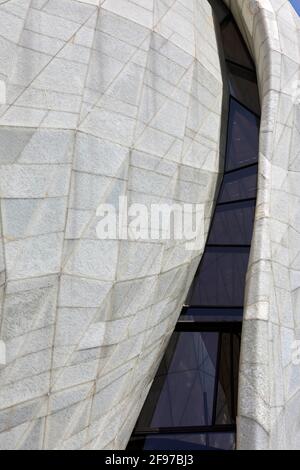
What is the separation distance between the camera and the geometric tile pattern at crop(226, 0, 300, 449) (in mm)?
8602

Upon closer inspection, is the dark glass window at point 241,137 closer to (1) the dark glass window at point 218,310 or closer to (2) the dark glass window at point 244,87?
(1) the dark glass window at point 218,310

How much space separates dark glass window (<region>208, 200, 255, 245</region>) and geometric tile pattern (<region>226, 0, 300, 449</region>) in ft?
9.69

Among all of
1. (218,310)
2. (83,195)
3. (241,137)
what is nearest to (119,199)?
(83,195)

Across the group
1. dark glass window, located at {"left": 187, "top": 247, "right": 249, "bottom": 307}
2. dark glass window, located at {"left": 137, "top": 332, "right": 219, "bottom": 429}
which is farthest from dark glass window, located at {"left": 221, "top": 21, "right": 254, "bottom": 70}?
dark glass window, located at {"left": 137, "top": 332, "right": 219, "bottom": 429}

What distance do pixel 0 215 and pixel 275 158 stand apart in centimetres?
681

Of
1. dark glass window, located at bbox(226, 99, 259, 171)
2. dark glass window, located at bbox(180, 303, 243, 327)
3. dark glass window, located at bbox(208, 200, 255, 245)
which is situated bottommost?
dark glass window, located at bbox(180, 303, 243, 327)

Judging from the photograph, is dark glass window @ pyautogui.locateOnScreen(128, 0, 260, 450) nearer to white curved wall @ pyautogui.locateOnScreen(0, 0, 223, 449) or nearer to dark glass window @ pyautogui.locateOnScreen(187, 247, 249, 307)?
dark glass window @ pyautogui.locateOnScreen(187, 247, 249, 307)

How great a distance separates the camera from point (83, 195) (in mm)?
8109

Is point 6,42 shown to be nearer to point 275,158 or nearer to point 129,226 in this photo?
point 129,226

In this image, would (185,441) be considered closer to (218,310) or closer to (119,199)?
(218,310)

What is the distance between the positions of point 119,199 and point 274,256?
158 inches

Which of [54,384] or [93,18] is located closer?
[54,384]

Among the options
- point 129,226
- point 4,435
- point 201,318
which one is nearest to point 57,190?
point 129,226

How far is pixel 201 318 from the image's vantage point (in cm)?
1283
